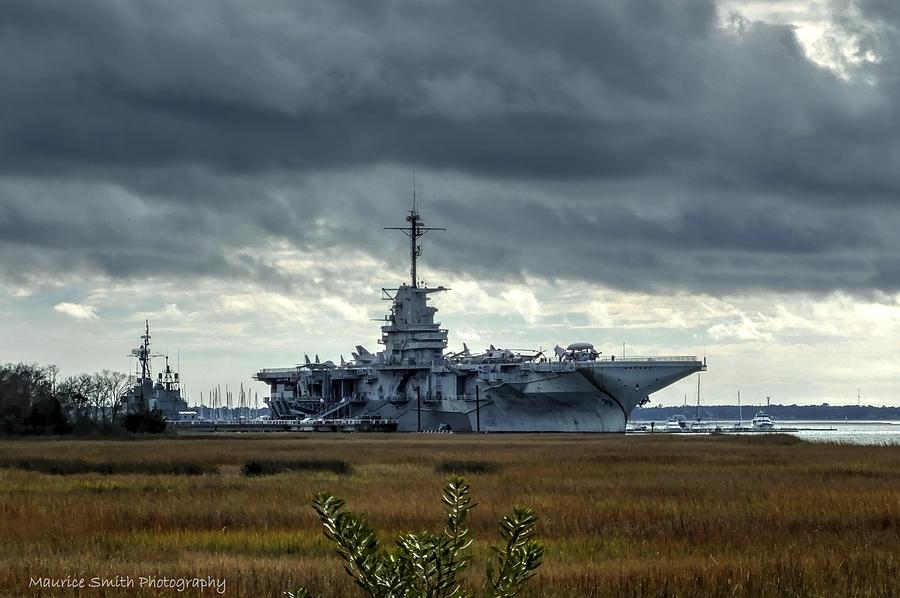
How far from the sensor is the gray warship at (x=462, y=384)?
123375mm

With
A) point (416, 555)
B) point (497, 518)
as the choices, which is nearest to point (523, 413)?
point (497, 518)

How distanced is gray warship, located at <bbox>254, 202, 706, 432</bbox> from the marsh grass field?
72286mm

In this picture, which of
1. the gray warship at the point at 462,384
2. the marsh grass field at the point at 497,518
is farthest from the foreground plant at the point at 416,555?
the gray warship at the point at 462,384

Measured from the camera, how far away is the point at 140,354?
16150 cm

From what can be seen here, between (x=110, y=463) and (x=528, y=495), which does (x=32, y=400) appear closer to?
(x=110, y=463)

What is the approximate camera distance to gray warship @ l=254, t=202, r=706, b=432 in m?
123

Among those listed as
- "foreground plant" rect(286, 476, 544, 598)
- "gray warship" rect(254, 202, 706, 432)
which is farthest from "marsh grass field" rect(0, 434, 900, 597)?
"gray warship" rect(254, 202, 706, 432)

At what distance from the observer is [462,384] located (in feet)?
444

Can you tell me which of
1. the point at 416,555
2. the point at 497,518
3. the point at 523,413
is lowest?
the point at 497,518

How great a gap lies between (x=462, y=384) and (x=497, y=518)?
108 m

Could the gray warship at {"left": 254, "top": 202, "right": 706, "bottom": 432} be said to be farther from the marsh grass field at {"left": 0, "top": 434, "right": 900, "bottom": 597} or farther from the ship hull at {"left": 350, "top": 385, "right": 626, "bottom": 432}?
the marsh grass field at {"left": 0, "top": 434, "right": 900, "bottom": 597}

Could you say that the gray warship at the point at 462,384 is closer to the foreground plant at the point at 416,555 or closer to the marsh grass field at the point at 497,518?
the marsh grass field at the point at 497,518

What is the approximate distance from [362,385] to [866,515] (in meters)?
119

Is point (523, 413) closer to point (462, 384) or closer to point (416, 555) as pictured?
point (462, 384)
